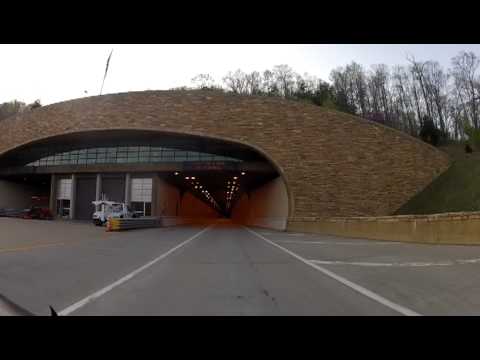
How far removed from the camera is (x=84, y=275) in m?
7.34

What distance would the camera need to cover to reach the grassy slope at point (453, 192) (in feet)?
81.1

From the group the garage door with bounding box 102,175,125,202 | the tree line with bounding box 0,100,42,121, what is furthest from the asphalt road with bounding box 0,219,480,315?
the tree line with bounding box 0,100,42,121

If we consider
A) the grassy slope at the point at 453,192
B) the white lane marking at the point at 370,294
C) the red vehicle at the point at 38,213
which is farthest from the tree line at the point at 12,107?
the white lane marking at the point at 370,294

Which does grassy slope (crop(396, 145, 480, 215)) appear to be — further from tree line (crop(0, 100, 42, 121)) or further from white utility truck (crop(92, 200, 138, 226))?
tree line (crop(0, 100, 42, 121))

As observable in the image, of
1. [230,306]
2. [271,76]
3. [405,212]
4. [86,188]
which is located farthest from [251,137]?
[271,76]

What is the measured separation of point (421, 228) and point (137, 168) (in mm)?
31982

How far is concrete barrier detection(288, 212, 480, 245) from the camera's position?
1273cm

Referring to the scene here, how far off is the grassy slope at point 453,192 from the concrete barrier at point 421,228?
8571mm

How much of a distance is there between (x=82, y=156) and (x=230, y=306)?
4491cm

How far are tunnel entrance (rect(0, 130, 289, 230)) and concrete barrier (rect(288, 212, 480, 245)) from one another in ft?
44.9

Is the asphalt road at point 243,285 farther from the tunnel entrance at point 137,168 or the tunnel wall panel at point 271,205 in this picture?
the tunnel entrance at point 137,168

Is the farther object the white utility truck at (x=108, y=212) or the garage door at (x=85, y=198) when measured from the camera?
the garage door at (x=85, y=198)

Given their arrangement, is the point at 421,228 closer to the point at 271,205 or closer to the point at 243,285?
the point at 243,285
